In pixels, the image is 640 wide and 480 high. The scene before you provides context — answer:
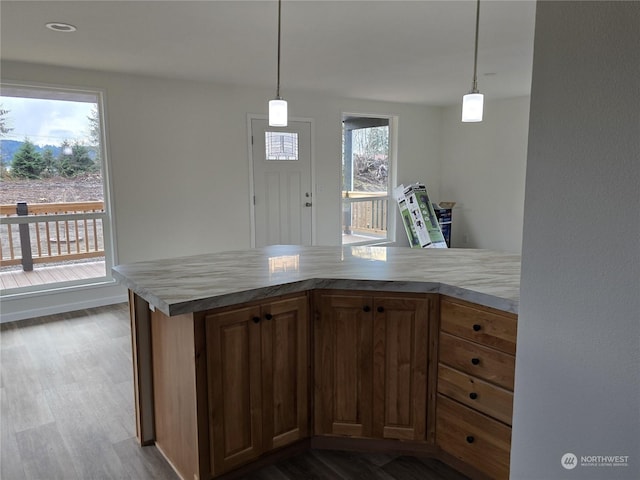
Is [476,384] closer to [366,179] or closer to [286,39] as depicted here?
[286,39]

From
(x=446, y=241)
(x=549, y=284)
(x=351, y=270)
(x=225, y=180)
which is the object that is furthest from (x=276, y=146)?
(x=549, y=284)

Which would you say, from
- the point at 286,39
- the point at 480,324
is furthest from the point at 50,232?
the point at 480,324

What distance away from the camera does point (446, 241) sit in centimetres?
725

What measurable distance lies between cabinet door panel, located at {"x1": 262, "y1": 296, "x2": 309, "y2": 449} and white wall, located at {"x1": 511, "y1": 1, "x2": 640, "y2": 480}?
3.93 feet

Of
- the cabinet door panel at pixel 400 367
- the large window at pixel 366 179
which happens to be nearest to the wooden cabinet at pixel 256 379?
the cabinet door panel at pixel 400 367

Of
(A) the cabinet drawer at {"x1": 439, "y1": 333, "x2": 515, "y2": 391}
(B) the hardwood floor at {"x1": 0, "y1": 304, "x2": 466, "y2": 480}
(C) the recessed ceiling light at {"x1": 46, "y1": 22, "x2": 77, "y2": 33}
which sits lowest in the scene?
(B) the hardwood floor at {"x1": 0, "y1": 304, "x2": 466, "y2": 480}

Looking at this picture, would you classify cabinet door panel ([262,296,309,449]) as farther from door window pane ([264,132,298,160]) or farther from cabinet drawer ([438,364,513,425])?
door window pane ([264,132,298,160])

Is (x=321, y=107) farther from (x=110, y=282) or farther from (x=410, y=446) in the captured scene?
(x=410, y=446)

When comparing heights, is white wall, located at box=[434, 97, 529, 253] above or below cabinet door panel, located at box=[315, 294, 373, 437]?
above

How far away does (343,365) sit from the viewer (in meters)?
2.15

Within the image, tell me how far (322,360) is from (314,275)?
411 millimetres

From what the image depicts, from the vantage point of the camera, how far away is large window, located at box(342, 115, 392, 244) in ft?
22.7

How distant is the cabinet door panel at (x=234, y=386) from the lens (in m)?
1.84
